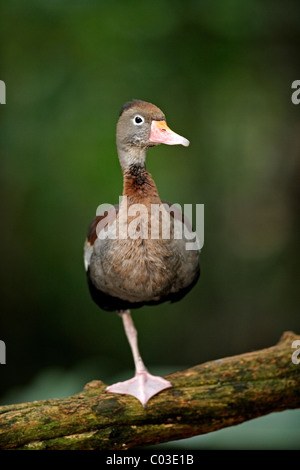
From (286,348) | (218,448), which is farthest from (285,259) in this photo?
(218,448)

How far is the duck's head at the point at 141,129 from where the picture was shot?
1.39 meters

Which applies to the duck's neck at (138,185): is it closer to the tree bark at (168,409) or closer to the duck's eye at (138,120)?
the duck's eye at (138,120)

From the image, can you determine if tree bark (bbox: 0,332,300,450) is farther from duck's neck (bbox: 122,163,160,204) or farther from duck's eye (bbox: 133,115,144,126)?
duck's eye (bbox: 133,115,144,126)

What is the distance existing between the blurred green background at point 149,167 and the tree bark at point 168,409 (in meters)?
0.41

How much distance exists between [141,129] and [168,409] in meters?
0.80

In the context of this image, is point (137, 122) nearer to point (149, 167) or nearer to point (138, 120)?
point (138, 120)

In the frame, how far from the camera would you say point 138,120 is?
1421 millimetres

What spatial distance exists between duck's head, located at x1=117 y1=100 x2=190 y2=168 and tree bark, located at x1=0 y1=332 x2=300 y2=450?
28.4 inches

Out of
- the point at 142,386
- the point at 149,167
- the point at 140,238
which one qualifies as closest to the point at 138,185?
the point at 140,238

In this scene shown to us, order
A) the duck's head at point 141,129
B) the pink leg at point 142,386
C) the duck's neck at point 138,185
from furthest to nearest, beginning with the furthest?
the pink leg at point 142,386, the duck's neck at point 138,185, the duck's head at point 141,129

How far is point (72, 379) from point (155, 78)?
121 cm

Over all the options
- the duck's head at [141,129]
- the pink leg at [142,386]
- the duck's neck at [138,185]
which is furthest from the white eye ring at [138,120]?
the pink leg at [142,386]

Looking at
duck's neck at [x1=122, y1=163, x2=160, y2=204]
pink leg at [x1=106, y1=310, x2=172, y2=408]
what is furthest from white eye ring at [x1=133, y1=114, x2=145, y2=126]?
pink leg at [x1=106, y1=310, x2=172, y2=408]

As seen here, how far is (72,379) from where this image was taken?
2100mm
